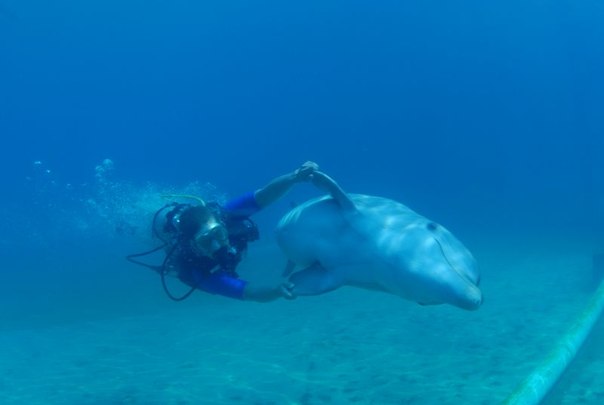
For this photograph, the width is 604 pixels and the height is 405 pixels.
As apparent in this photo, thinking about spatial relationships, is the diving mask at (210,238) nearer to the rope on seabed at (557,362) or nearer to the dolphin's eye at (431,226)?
the dolphin's eye at (431,226)

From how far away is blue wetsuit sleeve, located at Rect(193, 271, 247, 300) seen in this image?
19.7 ft

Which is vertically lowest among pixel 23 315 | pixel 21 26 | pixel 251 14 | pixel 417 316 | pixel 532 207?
pixel 417 316

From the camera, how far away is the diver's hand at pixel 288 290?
5109 millimetres

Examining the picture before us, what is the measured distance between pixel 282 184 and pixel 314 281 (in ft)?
5.80

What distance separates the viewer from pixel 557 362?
6.79m

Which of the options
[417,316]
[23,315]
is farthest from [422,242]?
[23,315]

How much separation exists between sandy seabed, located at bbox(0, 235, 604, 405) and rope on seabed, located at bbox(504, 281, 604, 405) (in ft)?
1.87

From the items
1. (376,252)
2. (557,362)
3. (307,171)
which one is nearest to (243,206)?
(307,171)

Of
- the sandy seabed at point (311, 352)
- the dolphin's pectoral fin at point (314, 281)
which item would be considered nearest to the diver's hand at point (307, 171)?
the dolphin's pectoral fin at point (314, 281)

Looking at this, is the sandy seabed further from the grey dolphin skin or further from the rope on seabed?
Result: the grey dolphin skin

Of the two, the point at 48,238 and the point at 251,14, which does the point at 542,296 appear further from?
the point at 251,14

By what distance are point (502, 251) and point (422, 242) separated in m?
18.2

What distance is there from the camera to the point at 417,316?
11.4 meters

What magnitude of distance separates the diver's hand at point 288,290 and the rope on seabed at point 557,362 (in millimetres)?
2810
